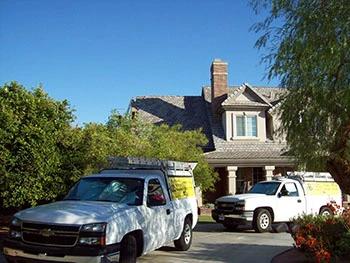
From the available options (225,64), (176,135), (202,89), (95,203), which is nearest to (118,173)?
(95,203)

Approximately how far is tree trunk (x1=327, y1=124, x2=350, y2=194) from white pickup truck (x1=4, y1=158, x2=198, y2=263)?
142 inches

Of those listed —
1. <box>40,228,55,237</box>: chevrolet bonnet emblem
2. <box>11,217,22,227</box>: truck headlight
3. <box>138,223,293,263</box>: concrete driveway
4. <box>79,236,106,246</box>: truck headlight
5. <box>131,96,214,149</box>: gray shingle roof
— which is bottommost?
<box>138,223,293,263</box>: concrete driveway

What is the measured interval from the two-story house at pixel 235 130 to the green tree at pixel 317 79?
19745 mm

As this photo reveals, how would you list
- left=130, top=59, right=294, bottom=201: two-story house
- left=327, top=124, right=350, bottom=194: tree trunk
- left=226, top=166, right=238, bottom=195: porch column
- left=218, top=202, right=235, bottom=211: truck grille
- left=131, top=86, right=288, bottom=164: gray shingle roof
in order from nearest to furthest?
left=327, top=124, right=350, bottom=194: tree trunk < left=218, top=202, right=235, bottom=211: truck grille < left=226, top=166, right=238, bottom=195: porch column < left=130, top=59, right=294, bottom=201: two-story house < left=131, top=86, right=288, bottom=164: gray shingle roof

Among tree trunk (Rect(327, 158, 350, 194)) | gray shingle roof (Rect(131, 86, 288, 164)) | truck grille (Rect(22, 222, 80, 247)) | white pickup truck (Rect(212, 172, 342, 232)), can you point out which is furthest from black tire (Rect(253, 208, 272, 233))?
truck grille (Rect(22, 222, 80, 247))

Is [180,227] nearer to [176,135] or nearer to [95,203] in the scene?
[95,203]

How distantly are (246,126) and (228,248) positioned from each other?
19448mm

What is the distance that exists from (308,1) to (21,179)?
9042 millimetres

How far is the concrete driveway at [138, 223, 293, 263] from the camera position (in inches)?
466

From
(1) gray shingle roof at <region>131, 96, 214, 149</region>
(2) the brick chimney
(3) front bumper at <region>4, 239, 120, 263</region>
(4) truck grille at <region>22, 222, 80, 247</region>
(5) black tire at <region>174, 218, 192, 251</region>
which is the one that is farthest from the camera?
(1) gray shingle roof at <region>131, 96, 214, 149</region>

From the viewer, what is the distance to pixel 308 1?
32.2ft

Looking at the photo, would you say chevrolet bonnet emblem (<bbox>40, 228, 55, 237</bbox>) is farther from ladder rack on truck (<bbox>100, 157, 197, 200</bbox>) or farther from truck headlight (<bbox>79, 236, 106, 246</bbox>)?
ladder rack on truck (<bbox>100, 157, 197, 200</bbox>)

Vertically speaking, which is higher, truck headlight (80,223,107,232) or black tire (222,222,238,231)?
truck headlight (80,223,107,232)

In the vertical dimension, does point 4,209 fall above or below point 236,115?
below
